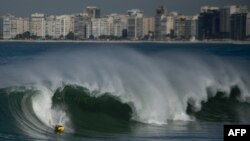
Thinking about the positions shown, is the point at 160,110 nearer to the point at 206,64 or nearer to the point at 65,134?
the point at 65,134

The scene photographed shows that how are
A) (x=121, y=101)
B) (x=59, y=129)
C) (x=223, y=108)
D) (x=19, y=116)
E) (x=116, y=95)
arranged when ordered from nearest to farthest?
(x=59, y=129), (x=19, y=116), (x=121, y=101), (x=116, y=95), (x=223, y=108)

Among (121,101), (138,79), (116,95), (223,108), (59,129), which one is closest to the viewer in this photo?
(59,129)

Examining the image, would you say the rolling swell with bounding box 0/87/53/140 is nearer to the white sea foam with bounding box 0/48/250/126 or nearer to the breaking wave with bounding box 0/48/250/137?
the breaking wave with bounding box 0/48/250/137

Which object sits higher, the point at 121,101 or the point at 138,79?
the point at 138,79

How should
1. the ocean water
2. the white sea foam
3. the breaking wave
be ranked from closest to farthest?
the ocean water → the breaking wave → the white sea foam

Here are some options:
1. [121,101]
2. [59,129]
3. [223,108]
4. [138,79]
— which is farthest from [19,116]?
[223,108]

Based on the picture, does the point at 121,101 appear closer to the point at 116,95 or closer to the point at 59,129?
the point at 116,95

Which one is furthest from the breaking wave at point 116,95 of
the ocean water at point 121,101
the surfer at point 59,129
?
the surfer at point 59,129

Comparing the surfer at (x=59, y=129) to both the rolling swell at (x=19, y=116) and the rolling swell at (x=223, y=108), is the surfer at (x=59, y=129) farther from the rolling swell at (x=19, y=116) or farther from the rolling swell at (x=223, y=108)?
the rolling swell at (x=223, y=108)

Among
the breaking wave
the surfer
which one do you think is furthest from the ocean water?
the surfer
